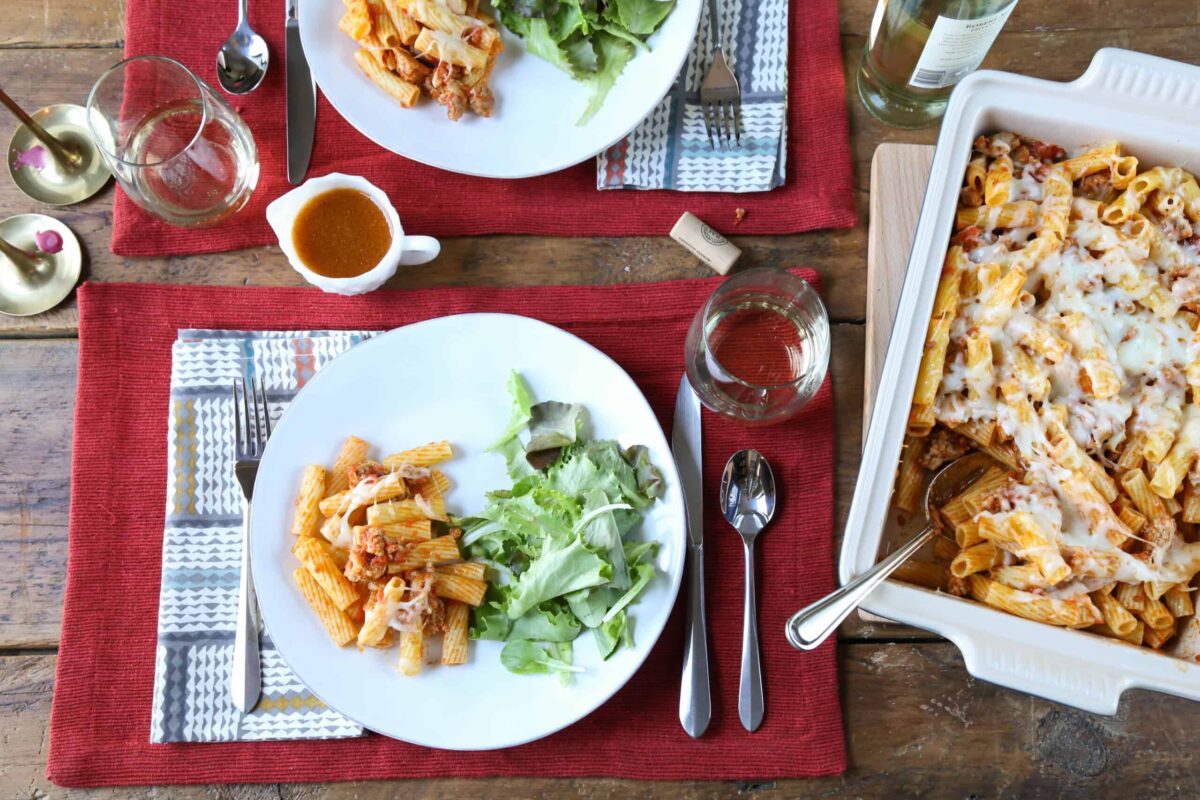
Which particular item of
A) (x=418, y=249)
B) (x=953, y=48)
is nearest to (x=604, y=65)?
(x=418, y=249)

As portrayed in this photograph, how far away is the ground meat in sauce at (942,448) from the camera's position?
1408 millimetres

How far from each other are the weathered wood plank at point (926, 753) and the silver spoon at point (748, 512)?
167 mm

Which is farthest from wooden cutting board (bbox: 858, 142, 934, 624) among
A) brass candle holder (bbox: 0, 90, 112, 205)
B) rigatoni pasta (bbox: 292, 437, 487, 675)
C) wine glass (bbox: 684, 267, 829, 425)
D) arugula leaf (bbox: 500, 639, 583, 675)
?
brass candle holder (bbox: 0, 90, 112, 205)

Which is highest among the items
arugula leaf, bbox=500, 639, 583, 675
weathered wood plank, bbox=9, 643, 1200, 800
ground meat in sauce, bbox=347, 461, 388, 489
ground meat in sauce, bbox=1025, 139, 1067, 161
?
ground meat in sauce, bbox=1025, 139, 1067, 161

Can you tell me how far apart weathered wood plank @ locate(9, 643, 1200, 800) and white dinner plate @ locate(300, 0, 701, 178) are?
1012 mm

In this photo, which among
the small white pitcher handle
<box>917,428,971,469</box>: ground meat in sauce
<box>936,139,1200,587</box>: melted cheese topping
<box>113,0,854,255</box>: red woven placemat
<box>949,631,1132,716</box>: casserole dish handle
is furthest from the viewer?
<box>113,0,854,255</box>: red woven placemat

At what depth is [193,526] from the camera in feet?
4.99

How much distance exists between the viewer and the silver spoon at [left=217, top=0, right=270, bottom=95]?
1.65 meters

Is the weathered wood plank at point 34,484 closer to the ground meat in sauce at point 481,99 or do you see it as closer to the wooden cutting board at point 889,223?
the ground meat in sauce at point 481,99

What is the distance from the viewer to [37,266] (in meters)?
1.61

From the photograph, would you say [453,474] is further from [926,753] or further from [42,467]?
[926,753]

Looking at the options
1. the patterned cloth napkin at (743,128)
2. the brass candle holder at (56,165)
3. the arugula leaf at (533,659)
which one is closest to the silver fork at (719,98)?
the patterned cloth napkin at (743,128)

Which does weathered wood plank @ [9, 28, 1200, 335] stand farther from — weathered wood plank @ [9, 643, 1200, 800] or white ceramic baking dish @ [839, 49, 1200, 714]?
weathered wood plank @ [9, 643, 1200, 800]

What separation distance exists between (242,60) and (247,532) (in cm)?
86
